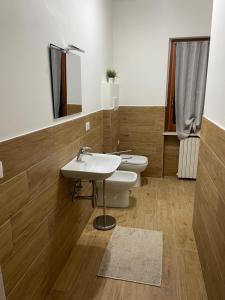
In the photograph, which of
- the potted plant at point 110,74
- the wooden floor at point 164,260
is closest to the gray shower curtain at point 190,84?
the potted plant at point 110,74

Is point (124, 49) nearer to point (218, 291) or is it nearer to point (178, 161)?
point (178, 161)

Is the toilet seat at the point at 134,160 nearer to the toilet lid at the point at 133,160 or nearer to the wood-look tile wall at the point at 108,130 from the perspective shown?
the toilet lid at the point at 133,160

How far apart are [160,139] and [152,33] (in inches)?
61.5

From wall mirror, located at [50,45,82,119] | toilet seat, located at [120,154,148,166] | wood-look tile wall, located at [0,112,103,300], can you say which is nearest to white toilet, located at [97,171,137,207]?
toilet seat, located at [120,154,148,166]

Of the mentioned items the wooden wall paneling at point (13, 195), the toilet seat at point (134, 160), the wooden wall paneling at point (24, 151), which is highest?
the wooden wall paneling at point (24, 151)

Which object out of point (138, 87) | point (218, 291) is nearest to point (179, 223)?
point (218, 291)

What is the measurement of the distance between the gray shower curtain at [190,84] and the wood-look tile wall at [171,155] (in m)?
0.20

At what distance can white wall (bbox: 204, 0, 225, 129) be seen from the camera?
4.70ft

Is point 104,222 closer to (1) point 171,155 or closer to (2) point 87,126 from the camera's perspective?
(2) point 87,126

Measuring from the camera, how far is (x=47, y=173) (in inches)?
60.1

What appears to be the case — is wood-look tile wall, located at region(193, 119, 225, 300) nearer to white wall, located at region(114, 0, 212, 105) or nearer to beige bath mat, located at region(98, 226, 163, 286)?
beige bath mat, located at region(98, 226, 163, 286)

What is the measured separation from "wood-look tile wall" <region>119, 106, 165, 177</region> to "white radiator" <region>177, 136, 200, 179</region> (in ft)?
1.04

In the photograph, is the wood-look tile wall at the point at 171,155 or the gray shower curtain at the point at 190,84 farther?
the wood-look tile wall at the point at 171,155

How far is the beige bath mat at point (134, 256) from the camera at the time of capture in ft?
5.78
